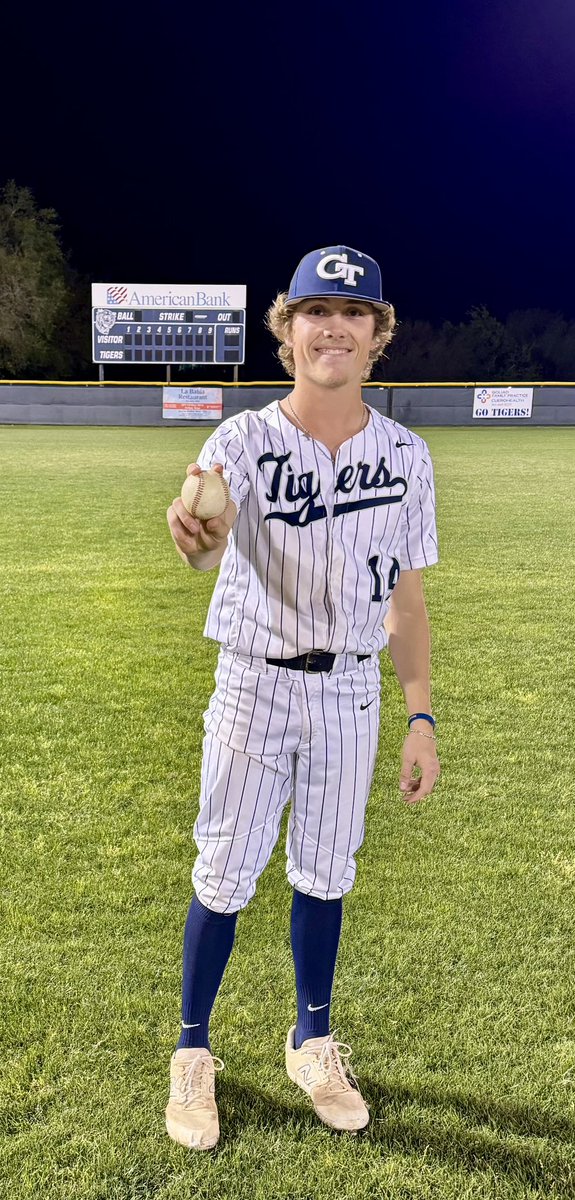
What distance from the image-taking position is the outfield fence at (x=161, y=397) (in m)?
25.7

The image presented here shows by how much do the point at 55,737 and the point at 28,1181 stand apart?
237 cm

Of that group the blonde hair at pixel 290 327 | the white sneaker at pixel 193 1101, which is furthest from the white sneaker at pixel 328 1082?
the blonde hair at pixel 290 327

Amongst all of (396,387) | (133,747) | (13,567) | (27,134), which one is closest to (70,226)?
(27,134)

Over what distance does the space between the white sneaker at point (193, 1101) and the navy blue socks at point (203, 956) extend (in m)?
0.07

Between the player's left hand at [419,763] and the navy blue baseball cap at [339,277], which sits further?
the player's left hand at [419,763]

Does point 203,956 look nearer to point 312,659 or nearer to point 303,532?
point 312,659

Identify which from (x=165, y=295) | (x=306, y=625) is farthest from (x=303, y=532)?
(x=165, y=295)

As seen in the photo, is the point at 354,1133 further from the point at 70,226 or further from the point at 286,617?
the point at 70,226

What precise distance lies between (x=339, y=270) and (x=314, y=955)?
1470 mm

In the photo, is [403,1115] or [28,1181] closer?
[28,1181]

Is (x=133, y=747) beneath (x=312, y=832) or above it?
beneath

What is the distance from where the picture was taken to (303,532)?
1771mm

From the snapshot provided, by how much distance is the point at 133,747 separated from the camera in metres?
3.95

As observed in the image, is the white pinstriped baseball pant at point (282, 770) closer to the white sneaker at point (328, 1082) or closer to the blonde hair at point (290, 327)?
the white sneaker at point (328, 1082)
